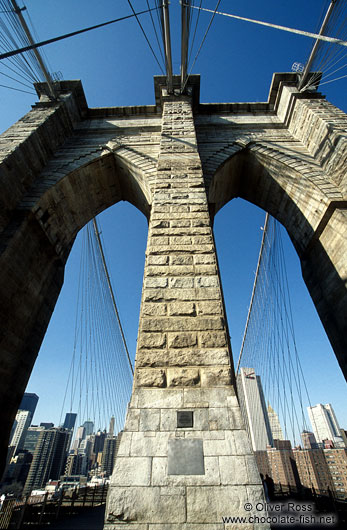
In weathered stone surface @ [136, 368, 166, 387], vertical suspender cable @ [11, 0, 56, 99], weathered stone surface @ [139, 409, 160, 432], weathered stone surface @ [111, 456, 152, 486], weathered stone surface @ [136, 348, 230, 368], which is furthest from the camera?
vertical suspender cable @ [11, 0, 56, 99]

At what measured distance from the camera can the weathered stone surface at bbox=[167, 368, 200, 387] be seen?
7.89ft

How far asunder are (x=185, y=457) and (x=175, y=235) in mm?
2614

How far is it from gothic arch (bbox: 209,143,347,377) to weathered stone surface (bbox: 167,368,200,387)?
436 centimetres

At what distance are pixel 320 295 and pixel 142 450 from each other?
559cm

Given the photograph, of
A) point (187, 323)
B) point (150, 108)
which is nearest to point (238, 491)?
point (187, 323)

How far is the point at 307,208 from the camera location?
6215mm

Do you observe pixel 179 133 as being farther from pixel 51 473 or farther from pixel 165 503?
pixel 51 473

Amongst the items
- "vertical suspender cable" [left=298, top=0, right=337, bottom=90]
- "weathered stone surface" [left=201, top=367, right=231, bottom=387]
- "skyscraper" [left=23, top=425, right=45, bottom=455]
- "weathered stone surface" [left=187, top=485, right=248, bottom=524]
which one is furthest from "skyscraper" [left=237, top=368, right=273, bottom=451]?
"skyscraper" [left=23, top=425, right=45, bottom=455]

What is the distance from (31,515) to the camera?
7.89 m

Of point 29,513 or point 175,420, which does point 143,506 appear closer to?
point 175,420

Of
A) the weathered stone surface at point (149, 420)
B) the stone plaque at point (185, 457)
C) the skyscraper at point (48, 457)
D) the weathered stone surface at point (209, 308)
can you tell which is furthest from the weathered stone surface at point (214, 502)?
the skyscraper at point (48, 457)

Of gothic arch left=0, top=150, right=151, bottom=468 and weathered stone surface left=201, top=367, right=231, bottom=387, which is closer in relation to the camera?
weathered stone surface left=201, top=367, right=231, bottom=387

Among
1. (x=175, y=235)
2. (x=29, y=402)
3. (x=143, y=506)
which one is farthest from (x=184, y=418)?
(x=29, y=402)

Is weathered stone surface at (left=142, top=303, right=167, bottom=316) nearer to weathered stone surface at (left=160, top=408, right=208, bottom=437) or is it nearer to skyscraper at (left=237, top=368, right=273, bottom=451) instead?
weathered stone surface at (left=160, top=408, right=208, bottom=437)
